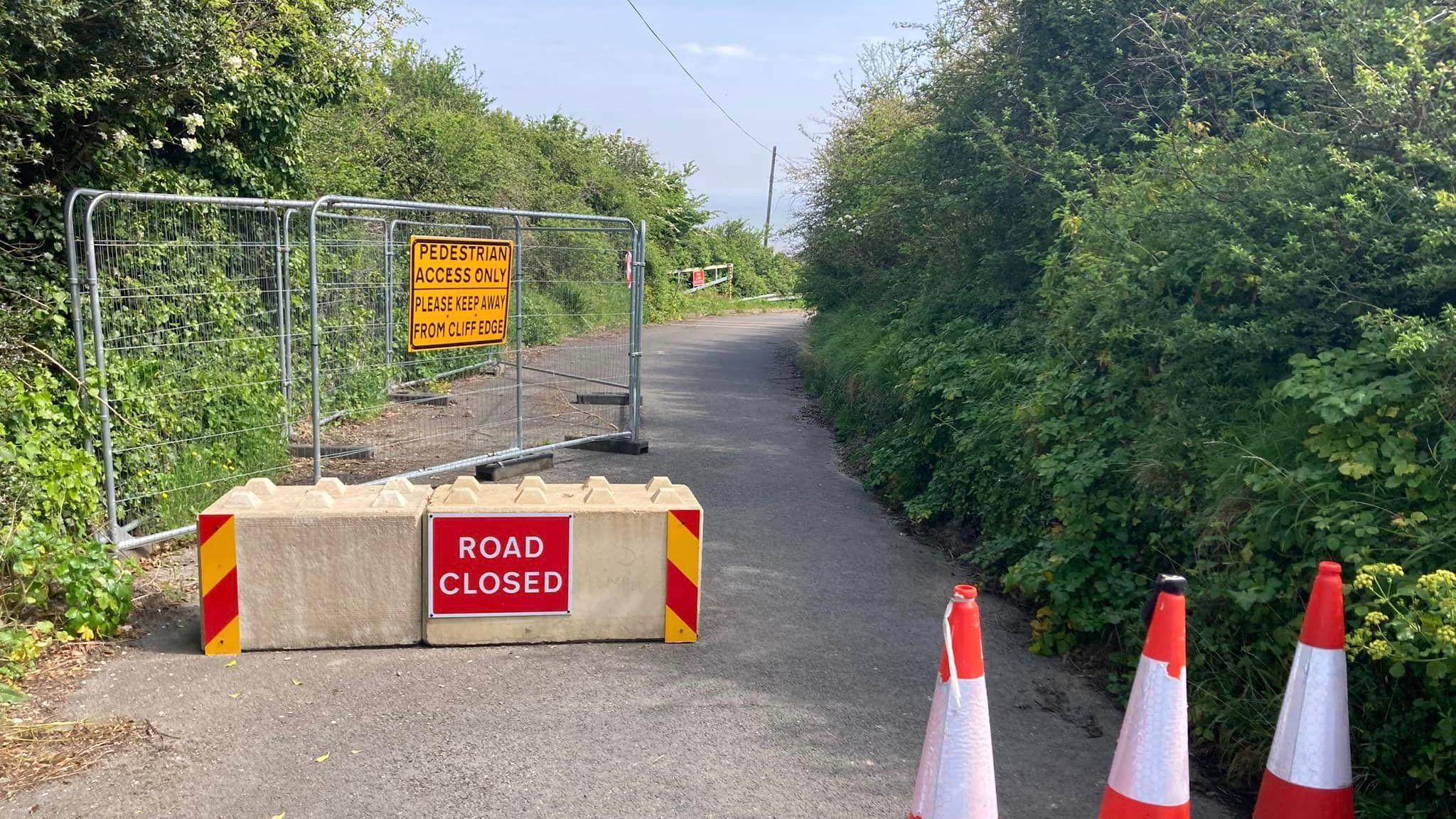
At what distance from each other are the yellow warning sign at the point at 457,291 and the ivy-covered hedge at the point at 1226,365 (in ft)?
12.1

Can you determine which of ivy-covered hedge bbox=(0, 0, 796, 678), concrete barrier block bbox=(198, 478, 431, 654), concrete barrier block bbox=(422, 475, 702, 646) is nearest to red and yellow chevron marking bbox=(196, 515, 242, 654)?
concrete barrier block bbox=(198, 478, 431, 654)

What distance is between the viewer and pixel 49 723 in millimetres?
4227

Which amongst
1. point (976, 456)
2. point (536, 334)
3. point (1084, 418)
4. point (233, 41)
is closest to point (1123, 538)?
point (1084, 418)

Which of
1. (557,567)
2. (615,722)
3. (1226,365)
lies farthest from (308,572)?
(1226,365)

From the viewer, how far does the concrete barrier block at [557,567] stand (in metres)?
5.21

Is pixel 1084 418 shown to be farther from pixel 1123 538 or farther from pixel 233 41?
pixel 233 41

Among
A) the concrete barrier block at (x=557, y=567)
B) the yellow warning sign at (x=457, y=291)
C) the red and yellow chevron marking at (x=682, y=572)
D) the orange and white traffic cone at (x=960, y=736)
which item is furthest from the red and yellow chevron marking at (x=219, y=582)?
the orange and white traffic cone at (x=960, y=736)

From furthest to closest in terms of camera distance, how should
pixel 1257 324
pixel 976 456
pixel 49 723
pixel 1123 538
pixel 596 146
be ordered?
pixel 596 146 → pixel 976 456 → pixel 1123 538 → pixel 1257 324 → pixel 49 723

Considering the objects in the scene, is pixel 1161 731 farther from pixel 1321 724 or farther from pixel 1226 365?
pixel 1226 365

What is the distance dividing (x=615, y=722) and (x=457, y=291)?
4.69 meters

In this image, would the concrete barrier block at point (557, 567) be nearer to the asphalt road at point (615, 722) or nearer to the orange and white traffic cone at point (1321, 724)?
the asphalt road at point (615, 722)

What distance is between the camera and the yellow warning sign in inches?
306

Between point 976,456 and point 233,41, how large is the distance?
237 inches

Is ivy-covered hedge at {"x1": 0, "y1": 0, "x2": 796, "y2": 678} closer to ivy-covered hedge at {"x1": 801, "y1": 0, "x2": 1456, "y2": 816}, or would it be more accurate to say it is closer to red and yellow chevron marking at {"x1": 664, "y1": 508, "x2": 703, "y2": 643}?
red and yellow chevron marking at {"x1": 664, "y1": 508, "x2": 703, "y2": 643}
